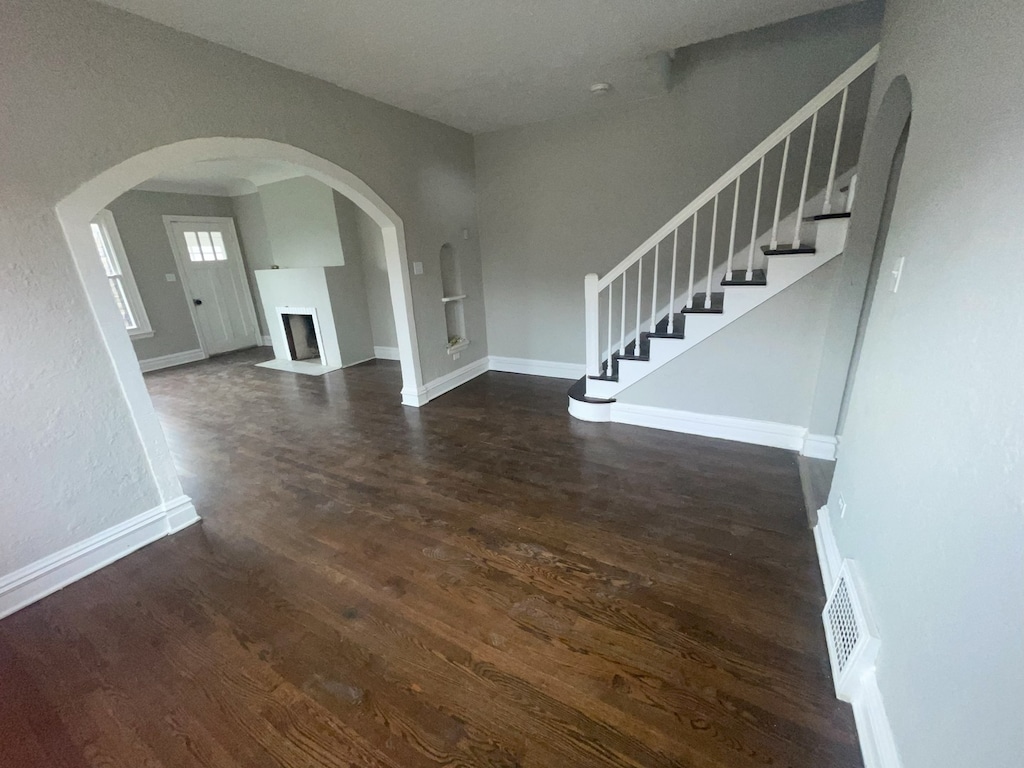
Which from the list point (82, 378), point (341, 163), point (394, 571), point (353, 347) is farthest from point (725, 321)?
point (353, 347)

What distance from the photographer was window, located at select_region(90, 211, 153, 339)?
553 cm

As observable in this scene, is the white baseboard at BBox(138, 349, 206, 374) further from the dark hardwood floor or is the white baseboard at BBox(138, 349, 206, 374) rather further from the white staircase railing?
the white staircase railing

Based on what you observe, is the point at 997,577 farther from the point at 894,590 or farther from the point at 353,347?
the point at 353,347

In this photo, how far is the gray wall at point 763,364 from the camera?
2666 millimetres

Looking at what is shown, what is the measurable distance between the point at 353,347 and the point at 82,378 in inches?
155

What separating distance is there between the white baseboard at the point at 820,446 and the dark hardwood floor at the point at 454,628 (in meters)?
0.17

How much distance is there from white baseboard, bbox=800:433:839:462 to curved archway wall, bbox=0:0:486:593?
405 centimetres

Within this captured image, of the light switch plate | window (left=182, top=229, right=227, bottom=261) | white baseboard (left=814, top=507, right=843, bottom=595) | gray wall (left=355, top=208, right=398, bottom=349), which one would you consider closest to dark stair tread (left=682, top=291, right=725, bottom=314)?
the light switch plate

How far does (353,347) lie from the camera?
591 centimetres

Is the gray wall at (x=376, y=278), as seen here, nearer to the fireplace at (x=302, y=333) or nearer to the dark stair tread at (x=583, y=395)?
the fireplace at (x=302, y=333)

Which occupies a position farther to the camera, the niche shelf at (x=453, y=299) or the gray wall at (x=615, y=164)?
the niche shelf at (x=453, y=299)

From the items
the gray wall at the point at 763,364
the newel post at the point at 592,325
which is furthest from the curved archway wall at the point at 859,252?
the newel post at the point at 592,325

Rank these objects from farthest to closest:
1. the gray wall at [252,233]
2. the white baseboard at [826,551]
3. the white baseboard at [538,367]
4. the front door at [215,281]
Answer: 1. the gray wall at [252,233]
2. the front door at [215,281]
3. the white baseboard at [538,367]
4. the white baseboard at [826,551]

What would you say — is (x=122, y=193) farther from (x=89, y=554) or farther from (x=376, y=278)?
(x=376, y=278)
